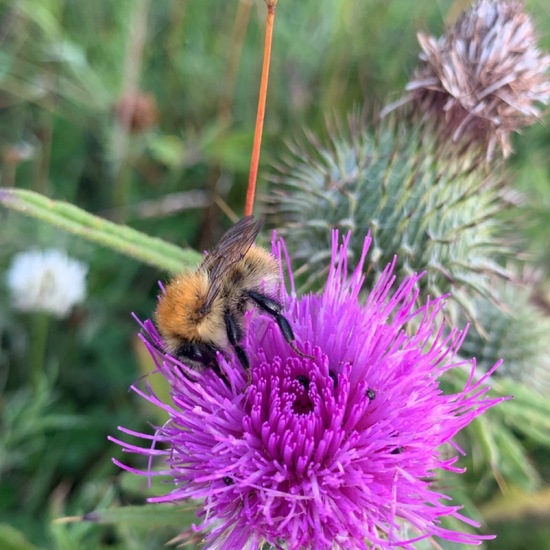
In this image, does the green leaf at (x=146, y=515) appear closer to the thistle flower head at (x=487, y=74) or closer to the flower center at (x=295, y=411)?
the flower center at (x=295, y=411)

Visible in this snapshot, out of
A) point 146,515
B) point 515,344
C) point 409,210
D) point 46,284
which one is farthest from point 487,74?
point 46,284

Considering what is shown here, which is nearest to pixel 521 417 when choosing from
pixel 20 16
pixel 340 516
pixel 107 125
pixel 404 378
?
pixel 404 378

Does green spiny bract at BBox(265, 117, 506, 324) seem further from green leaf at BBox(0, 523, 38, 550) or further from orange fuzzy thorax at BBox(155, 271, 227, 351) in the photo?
green leaf at BBox(0, 523, 38, 550)

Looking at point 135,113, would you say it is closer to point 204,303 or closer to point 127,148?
point 127,148

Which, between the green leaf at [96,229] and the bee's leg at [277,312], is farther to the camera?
the green leaf at [96,229]

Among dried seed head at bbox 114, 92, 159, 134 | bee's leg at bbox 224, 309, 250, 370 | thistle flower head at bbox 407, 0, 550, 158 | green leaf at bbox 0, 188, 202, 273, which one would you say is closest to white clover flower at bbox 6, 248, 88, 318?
dried seed head at bbox 114, 92, 159, 134

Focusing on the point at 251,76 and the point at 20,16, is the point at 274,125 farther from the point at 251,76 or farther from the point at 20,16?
the point at 20,16

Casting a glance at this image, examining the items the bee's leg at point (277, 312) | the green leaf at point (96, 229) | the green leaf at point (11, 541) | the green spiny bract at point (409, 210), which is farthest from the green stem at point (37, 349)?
the bee's leg at point (277, 312)
